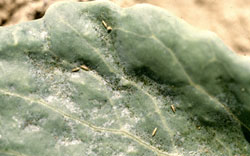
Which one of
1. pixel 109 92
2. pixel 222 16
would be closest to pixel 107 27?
pixel 109 92

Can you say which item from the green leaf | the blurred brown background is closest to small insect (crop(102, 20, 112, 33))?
the green leaf

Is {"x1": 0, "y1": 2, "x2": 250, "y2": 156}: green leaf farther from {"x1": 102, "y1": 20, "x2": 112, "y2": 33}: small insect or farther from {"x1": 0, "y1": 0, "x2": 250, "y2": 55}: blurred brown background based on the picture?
{"x1": 0, "y1": 0, "x2": 250, "y2": 55}: blurred brown background

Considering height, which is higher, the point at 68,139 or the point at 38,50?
the point at 38,50

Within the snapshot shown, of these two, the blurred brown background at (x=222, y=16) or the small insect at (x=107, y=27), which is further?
the blurred brown background at (x=222, y=16)

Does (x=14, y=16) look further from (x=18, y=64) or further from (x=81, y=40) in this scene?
(x=81, y=40)

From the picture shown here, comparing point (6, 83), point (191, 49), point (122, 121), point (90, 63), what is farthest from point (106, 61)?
point (6, 83)

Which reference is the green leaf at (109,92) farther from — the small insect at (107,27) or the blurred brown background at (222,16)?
the blurred brown background at (222,16)

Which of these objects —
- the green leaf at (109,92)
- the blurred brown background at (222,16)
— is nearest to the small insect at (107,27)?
the green leaf at (109,92)

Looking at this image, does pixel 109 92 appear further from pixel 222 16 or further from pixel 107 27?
pixel 222 16
